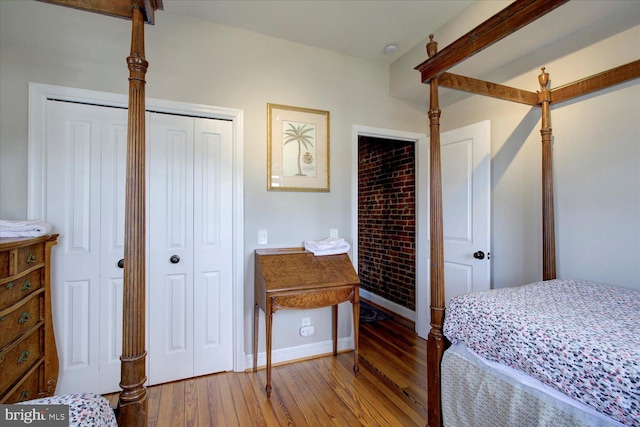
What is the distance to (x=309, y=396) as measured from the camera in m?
2.11

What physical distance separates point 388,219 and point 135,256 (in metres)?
3.30

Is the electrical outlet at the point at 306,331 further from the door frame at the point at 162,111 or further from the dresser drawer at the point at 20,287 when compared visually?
the dresser drawer at the point at 20,287

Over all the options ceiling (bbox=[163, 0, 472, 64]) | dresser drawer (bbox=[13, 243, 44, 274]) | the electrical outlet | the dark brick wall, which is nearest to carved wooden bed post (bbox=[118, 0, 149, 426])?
dresser drawer (bbox=[13, 243, 44, 274])

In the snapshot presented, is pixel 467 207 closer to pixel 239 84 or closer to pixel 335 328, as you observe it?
pixel 335 328

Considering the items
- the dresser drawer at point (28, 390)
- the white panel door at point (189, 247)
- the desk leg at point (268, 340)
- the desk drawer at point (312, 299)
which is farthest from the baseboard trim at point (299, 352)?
the dresser drawer at point (28, 390)

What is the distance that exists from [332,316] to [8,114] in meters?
2.75

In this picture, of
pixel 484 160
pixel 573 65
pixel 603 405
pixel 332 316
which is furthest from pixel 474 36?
pixel 332 316

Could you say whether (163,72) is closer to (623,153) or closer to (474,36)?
(474,36)

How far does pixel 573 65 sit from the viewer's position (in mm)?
2037

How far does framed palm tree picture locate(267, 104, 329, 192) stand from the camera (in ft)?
8.48

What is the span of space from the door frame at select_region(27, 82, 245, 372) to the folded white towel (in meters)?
0.43

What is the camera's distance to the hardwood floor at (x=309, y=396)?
1.87 m

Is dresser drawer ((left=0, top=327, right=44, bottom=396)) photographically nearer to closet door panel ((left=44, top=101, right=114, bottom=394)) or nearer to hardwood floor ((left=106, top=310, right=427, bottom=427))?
closet door panel ((left=44, top=101, right=114, bottom=394))

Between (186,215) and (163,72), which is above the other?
(163,72)
